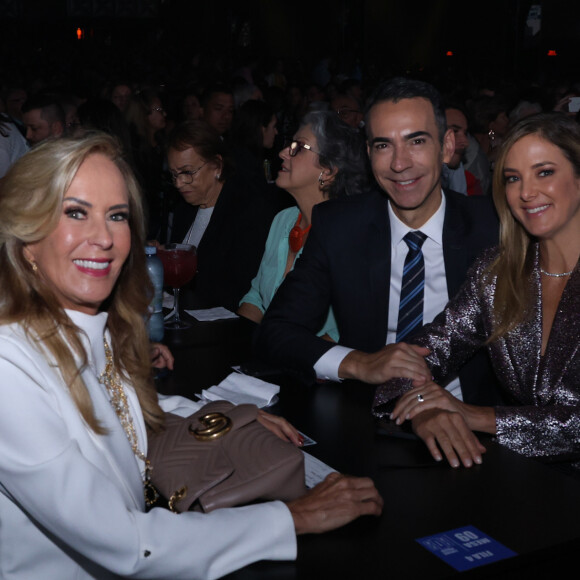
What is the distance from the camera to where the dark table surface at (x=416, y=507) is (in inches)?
48.9

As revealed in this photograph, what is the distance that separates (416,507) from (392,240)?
1.33 m

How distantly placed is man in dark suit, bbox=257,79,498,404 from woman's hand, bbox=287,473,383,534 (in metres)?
1.04

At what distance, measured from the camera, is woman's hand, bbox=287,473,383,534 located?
1.33 meters

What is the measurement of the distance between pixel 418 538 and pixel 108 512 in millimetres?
539

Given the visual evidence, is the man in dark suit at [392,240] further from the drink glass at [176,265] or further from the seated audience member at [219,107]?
the seated audience member at [219,107]

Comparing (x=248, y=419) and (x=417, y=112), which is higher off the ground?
(x=417, y=112)

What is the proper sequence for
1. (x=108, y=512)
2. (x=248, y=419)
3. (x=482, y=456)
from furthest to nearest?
(x=482, y=456), (x=248, y=419), (x=108, y=512)

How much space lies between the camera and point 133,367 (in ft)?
5.45

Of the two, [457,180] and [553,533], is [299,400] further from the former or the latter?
[457,180]

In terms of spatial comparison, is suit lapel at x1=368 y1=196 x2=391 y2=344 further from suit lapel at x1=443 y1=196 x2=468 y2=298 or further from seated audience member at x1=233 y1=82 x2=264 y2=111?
seated audience member at x1=233 y1=82 x2=264 y2=111

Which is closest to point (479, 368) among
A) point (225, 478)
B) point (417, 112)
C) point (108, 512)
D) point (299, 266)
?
point (299, 266)

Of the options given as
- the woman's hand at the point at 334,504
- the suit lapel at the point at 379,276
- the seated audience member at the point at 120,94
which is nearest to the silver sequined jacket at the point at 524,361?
the suit lapel at the point at 379,276

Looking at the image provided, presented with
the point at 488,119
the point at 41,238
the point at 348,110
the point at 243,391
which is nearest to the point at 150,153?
the point at 348,110

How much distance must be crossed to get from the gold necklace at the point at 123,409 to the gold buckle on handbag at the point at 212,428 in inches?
4.9
